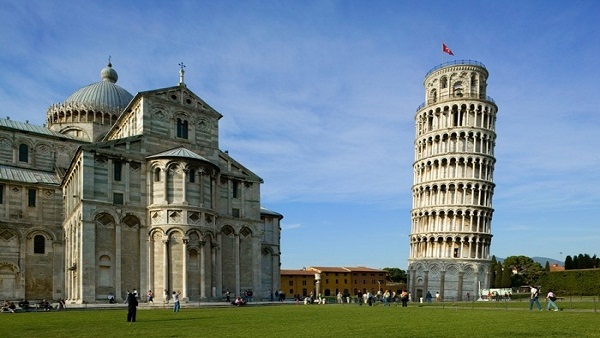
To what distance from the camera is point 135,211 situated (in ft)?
131

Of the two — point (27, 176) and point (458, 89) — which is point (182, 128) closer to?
point (27, 176)

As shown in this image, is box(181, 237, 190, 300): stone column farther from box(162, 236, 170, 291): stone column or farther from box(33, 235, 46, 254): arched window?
box(33, 235, 46, 254): arched window

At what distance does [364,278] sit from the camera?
12419 cm

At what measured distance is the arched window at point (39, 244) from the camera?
45.0 meters

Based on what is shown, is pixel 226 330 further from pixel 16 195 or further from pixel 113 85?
pixel 113 85

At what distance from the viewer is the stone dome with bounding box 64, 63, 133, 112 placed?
5809cm

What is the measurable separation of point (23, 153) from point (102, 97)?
1108 cm

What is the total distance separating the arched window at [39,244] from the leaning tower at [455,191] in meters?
45.9

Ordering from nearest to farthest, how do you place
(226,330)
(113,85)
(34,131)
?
1. (226,330)
2. (34,131)
3. (113,85)

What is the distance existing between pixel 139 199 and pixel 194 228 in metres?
4.78

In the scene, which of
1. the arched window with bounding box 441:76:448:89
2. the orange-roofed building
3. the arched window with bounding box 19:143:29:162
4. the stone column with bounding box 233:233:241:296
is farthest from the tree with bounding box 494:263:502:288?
the arched window with bounding box 19:143:29:162

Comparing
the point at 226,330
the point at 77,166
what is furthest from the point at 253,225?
the point at 226,330

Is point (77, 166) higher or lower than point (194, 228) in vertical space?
higher

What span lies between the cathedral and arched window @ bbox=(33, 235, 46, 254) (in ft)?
0.27
